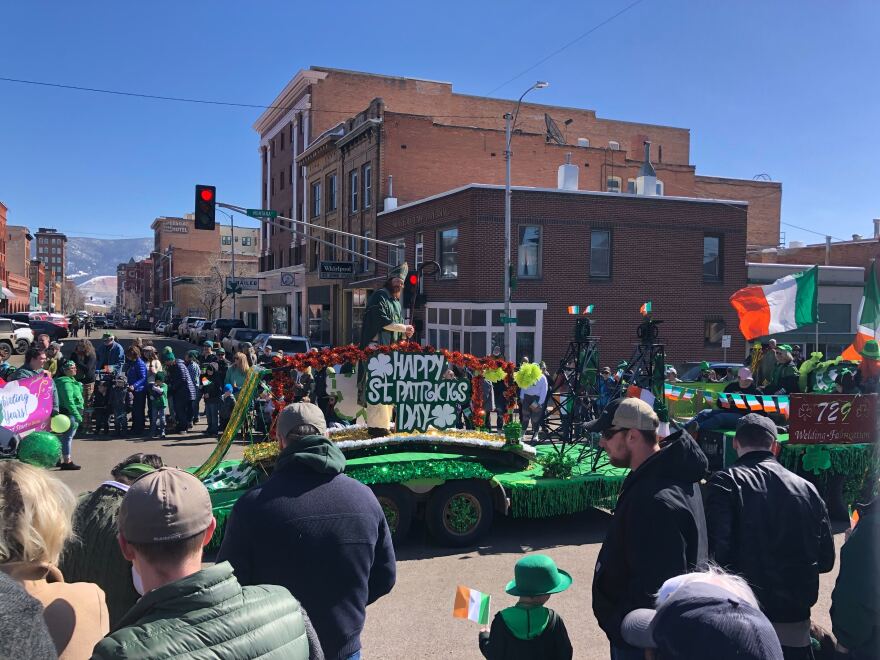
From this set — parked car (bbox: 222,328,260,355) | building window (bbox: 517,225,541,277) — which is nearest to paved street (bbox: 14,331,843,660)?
building window (bbox: 517,225,541,277)

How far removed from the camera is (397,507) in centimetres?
749

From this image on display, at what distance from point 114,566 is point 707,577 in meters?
2.52

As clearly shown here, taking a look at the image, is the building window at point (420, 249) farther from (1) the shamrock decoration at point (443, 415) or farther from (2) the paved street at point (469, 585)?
(1) the shamrock decoration at point (443, 415)

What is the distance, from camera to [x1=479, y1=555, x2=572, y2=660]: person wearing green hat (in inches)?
131

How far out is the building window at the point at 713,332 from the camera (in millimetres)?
27156

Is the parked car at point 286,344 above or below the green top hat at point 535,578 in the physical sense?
above

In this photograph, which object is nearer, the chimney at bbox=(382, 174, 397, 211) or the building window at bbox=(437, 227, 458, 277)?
the building window at bbox=(437, 227, 458, 277)

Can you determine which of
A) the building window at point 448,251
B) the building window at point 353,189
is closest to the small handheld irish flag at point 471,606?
the building window at point 448,251

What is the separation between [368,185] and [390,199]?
2725 mm

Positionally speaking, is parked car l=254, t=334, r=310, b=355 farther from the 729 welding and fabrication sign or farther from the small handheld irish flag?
the small handheld irish flag

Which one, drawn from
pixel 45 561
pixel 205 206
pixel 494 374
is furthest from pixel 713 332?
pixel 45 561

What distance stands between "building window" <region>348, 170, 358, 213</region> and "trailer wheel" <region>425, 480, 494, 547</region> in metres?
28.9

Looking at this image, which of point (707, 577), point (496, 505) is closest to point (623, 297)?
point (496, 505)

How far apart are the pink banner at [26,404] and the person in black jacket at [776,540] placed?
813cm
